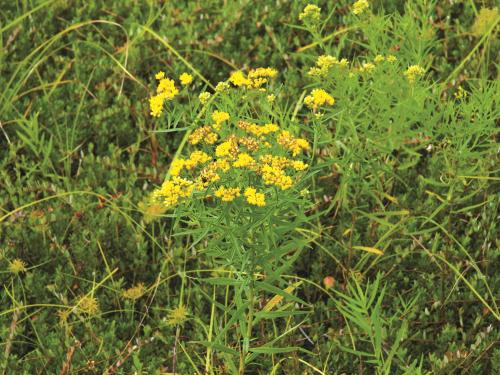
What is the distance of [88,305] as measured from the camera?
3639 mm

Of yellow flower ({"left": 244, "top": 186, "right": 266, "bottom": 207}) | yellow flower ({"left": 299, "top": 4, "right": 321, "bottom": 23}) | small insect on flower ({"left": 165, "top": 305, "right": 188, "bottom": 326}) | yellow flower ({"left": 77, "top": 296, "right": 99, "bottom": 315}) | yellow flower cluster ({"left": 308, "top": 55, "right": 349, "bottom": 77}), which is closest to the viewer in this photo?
yellow flower ({"left": 244, "top": 186, "right": 266, "bottom": 207})

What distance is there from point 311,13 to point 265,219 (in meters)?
1.02

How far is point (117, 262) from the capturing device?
396 cm

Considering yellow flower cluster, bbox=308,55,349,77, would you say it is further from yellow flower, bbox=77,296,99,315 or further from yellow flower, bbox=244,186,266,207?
yellow flower, bbox=77,296,99,315

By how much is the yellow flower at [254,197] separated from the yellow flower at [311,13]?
39.2 inches

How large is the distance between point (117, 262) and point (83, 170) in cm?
64

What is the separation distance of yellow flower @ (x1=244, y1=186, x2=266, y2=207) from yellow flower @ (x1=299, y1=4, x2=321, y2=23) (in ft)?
3.27

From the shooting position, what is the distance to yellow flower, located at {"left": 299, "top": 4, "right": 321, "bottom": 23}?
10.8 ft

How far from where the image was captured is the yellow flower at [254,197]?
8.25 feet

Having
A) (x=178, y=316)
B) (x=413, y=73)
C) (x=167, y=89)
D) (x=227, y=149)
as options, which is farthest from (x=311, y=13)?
(x=178, y=316)

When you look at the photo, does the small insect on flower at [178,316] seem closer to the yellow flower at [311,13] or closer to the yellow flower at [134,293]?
the yellow flower at [134,293]

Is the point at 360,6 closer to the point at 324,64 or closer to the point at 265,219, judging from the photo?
the point at 324,64

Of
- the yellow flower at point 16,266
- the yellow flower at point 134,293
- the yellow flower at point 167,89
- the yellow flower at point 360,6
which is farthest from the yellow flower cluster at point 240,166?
the yellow flower at point 16,266

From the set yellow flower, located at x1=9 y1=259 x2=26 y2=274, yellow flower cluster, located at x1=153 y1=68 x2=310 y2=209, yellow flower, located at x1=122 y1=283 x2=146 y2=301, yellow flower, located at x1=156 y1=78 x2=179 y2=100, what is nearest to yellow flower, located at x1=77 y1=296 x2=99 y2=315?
yellow flower, located at x1=122 y1=283 x2=146 y2=301
